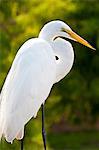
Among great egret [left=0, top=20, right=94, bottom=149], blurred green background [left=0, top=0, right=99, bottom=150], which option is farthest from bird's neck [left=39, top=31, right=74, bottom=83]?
blurred green background [left=0, top=0, right=99, bottom=150]

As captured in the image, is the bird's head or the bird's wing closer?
the bird's wing

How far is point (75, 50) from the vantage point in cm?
917

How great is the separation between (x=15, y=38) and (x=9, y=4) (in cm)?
49

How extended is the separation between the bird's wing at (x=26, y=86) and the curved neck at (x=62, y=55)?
73 millimetres

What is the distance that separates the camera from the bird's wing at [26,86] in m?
2.60

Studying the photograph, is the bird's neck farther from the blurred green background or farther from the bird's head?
the blurred green background

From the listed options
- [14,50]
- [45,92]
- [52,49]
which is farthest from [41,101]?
[14,50]

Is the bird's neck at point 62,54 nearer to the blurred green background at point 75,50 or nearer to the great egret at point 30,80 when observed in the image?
the great egret at point 30,80

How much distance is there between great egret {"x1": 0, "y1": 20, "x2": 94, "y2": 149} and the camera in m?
2.61

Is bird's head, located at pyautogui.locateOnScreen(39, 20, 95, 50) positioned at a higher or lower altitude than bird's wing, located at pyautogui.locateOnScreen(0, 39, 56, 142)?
higher

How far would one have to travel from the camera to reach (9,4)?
25.4 ft

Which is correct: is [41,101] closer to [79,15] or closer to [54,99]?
[54,99]

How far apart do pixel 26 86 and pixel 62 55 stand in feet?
0.98

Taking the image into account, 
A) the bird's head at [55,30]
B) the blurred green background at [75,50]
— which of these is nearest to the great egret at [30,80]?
the bird's head at [55,30]
